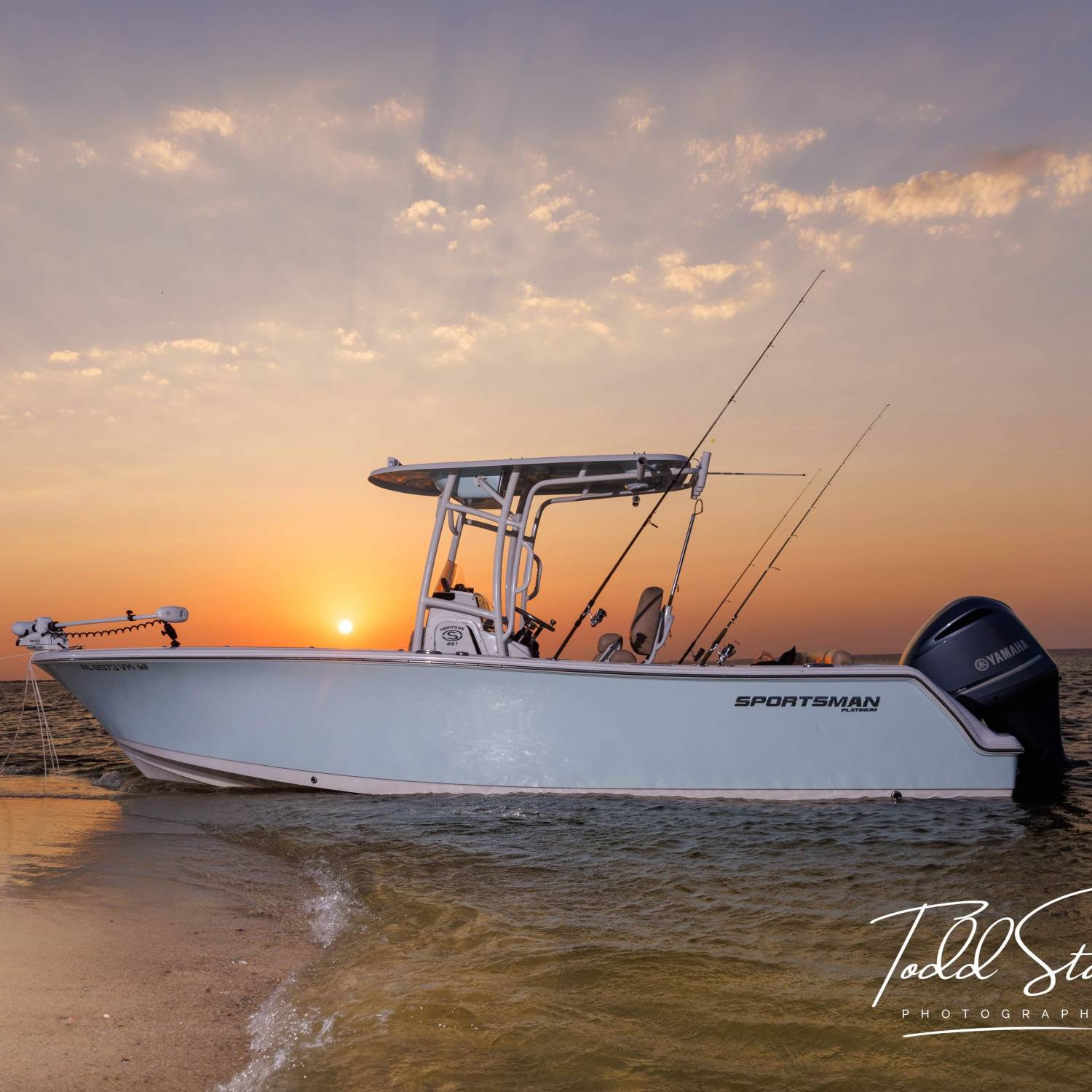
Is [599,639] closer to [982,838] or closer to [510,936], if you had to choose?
[982,838]

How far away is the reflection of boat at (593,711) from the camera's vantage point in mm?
7430

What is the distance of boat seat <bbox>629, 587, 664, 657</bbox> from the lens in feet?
26.4

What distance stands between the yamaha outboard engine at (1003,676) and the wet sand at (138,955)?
595 cm

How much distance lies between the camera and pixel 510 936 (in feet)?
13.3

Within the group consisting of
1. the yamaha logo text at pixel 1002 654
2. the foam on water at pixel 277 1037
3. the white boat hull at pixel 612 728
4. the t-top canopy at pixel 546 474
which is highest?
the t-top canopy at pixel 546 474

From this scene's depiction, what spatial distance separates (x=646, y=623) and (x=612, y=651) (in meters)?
0.47

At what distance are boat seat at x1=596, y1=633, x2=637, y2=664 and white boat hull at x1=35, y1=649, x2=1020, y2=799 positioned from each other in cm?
44

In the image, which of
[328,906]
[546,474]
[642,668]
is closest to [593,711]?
[642,668]

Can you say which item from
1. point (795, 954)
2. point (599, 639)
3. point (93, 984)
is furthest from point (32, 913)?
point (599, 639)

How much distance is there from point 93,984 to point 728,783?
541 centimetres
